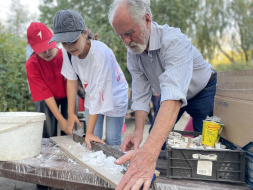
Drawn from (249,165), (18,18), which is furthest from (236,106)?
(18,18)

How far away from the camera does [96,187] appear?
5.50 feet

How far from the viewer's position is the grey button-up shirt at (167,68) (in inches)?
63.1

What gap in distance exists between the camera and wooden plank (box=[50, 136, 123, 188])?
63.9 inches

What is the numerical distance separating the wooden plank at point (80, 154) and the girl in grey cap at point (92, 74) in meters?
0.12

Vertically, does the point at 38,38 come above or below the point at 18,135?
above

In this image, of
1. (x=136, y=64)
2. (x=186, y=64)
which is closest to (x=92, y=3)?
(x=136, y=64)

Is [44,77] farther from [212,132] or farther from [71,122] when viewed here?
[212,132]

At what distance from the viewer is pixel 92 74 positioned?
7.94 feet

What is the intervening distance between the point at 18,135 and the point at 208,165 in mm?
1337

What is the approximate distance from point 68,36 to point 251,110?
56.5 inches

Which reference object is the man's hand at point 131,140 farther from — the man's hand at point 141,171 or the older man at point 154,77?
the man's hand at point 141,171

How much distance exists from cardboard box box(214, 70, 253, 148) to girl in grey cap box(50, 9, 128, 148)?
953 mm

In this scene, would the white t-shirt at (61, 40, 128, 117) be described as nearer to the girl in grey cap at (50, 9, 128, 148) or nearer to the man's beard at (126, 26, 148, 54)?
the girl in grey cap at (50, 9, 128, 148)

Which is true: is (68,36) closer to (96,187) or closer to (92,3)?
(96,187)
